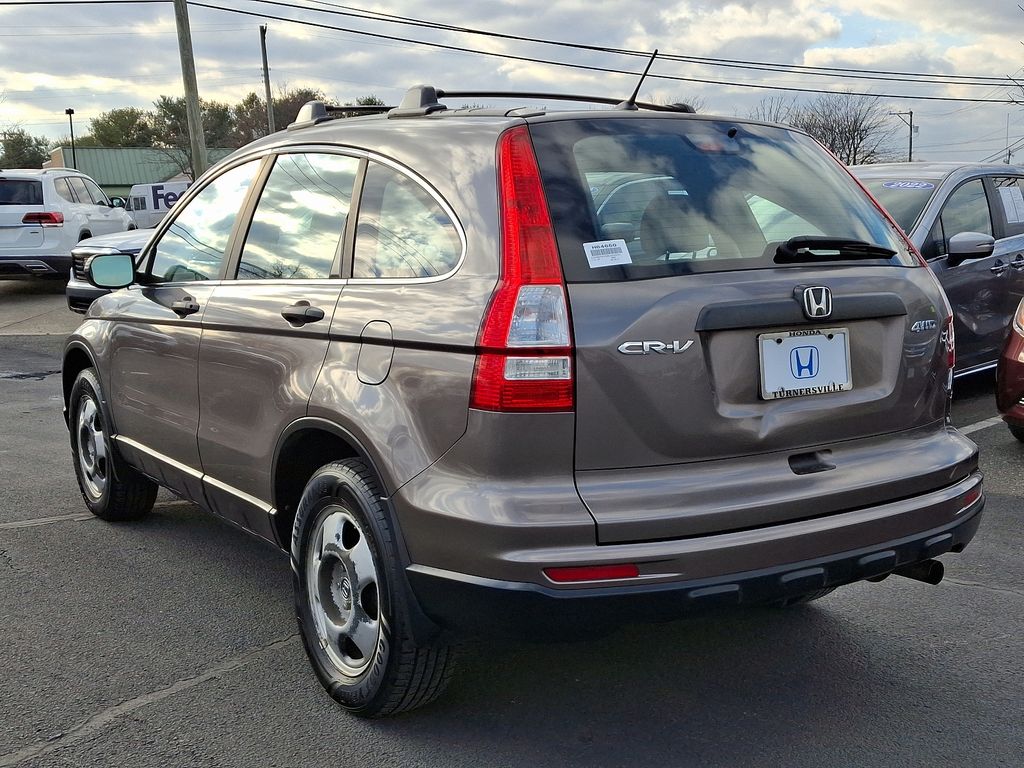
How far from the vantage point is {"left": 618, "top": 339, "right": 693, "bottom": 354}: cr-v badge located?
104 inches

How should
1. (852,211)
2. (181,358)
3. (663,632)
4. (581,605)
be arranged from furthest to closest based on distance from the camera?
(181,358) → (663,632) → (852,211) → (581,605)

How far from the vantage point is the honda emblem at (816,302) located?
2.84 meters

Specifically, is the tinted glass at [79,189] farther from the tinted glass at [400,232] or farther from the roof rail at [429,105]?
the tinted glass at [400,232]

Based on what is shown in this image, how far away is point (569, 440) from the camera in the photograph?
103 inches

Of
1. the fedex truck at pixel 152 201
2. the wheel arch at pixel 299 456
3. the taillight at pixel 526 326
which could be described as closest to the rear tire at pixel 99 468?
the wheel arch at pixel 299 456

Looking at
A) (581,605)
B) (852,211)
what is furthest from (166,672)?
(852,211)

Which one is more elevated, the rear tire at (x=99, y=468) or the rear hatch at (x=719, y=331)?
the rear hatch at (x=719, y=331)

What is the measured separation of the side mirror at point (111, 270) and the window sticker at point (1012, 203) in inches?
256

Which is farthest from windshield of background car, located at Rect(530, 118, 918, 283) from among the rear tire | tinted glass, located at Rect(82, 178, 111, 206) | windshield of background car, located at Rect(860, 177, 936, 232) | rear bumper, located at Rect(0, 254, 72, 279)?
tinted glass, located at Rect(82, 178, 111, 206)

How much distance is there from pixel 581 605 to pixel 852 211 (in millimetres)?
1575

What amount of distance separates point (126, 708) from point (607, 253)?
2027mm

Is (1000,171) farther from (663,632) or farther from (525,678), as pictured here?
(525,678)

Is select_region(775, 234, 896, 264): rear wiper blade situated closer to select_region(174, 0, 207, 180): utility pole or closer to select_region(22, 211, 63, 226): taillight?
select_region(22, 211, 63, 226): taillight

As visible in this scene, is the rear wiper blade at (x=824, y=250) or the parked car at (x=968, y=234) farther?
the parked car at (x=968, y=234)
